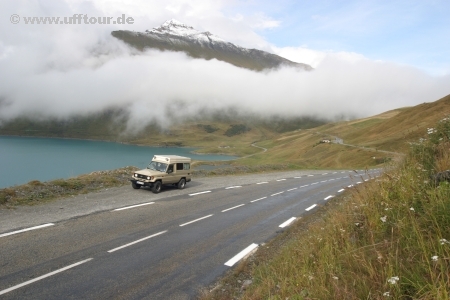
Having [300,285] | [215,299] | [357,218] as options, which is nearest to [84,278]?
[215,299]

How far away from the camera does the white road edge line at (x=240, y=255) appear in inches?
361

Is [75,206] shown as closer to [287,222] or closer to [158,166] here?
[158,166]

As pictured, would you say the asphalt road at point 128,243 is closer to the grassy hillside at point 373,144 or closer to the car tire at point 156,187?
the car tire at point 156,187

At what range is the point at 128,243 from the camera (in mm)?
10102

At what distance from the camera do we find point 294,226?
13180mm

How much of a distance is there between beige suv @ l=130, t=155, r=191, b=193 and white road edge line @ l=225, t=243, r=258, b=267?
1101 centimetres

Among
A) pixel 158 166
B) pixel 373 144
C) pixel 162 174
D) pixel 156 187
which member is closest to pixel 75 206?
pixel 156 187

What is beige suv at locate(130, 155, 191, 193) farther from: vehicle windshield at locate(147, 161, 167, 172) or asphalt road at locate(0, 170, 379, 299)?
asphalt road at locate(0, 170, 379, 299)

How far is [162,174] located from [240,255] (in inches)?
486

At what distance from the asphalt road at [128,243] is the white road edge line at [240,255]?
3 cm

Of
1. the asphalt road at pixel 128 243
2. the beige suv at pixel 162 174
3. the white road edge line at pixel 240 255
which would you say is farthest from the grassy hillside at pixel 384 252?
the beige suv at pixel 162 174

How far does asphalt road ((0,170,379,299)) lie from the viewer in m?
7.27

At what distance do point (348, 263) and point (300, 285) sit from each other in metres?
0.91

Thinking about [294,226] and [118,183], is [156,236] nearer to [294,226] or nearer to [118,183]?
[294,226]
